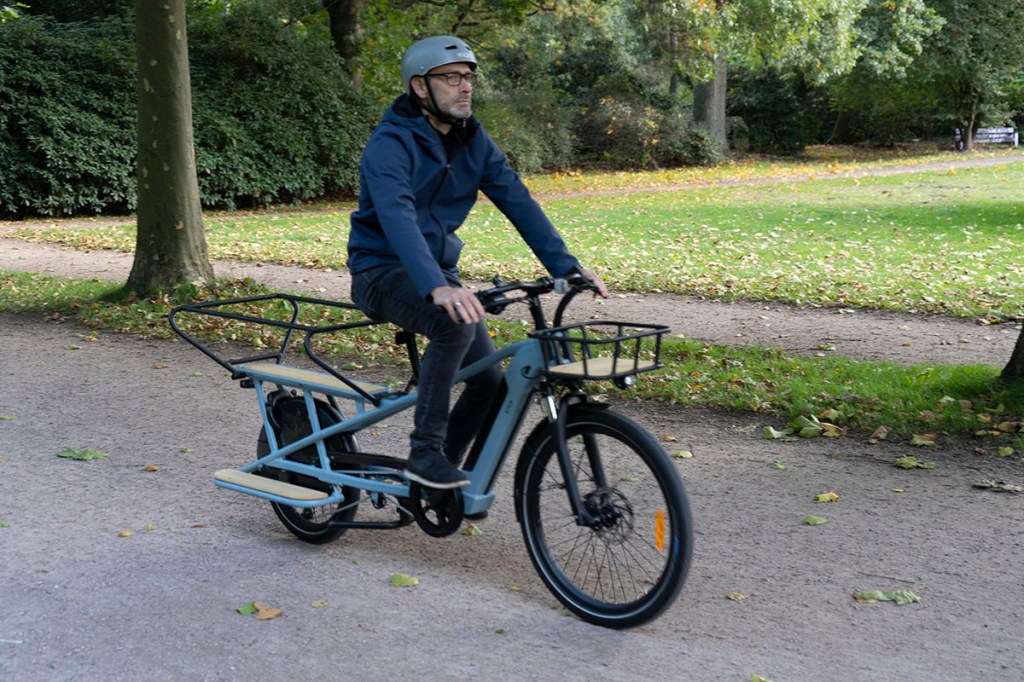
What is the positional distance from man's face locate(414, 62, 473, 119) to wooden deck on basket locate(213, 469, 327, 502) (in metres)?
1.55

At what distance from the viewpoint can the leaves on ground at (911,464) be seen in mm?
5418

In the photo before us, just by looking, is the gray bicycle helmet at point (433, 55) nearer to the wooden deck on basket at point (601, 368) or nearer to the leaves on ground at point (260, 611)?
the wooden deck on basket at point (601, 368)

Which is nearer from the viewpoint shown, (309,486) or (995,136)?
(309,486)

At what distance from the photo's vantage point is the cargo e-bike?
354 centimetres

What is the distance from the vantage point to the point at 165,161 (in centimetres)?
984

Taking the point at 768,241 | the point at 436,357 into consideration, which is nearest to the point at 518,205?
the point at 436,357

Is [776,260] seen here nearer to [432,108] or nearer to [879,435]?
[879,435]

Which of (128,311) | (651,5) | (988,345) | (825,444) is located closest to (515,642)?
(825,444)

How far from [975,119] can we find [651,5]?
571 inches

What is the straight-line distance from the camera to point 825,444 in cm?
587

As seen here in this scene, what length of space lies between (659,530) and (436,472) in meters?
0.81

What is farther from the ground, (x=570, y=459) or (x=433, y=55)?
(x=433, y=55)

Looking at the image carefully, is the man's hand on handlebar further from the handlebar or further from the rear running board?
the rear running board

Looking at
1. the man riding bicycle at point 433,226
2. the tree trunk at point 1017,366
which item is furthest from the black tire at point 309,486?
the tree trunk at point 1017,366
